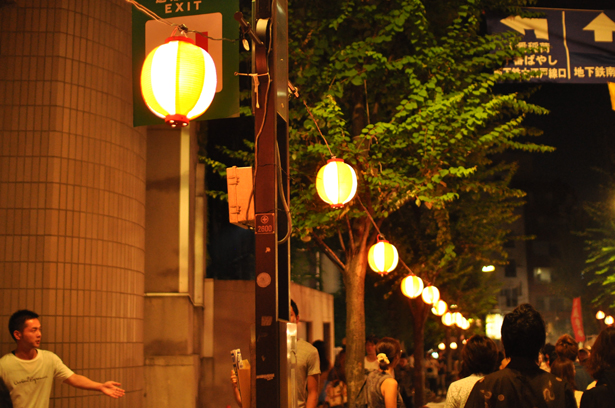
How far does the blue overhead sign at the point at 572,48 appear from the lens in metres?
10.9

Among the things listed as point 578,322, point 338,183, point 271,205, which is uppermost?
point 338,183

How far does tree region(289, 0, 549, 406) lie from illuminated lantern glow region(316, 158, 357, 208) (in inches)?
60.9

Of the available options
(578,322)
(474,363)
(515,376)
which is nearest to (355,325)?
(474,363)

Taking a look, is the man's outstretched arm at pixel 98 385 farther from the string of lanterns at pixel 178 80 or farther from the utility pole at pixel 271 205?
the string of lanterns at pixel 178 80

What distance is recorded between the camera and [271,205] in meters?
4.76

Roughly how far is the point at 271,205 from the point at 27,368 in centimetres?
278

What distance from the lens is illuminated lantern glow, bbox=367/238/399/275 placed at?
36.7ft

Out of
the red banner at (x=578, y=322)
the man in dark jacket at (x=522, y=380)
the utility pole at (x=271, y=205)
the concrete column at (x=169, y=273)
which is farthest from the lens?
the red banner at (x=578, y=322)

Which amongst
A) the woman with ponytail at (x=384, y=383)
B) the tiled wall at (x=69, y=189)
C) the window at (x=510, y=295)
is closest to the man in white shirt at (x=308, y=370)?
the woman with ponytail at (x=384, y=383)

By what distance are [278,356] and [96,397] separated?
406 cm

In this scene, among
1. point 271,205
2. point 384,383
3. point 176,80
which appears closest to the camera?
point 271,205

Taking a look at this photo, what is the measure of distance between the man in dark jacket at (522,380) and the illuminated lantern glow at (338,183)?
5276 millimetres

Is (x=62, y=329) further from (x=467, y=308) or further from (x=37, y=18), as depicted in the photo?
(x=467, y=308)

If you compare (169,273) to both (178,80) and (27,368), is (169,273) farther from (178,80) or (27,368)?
(178,80)
